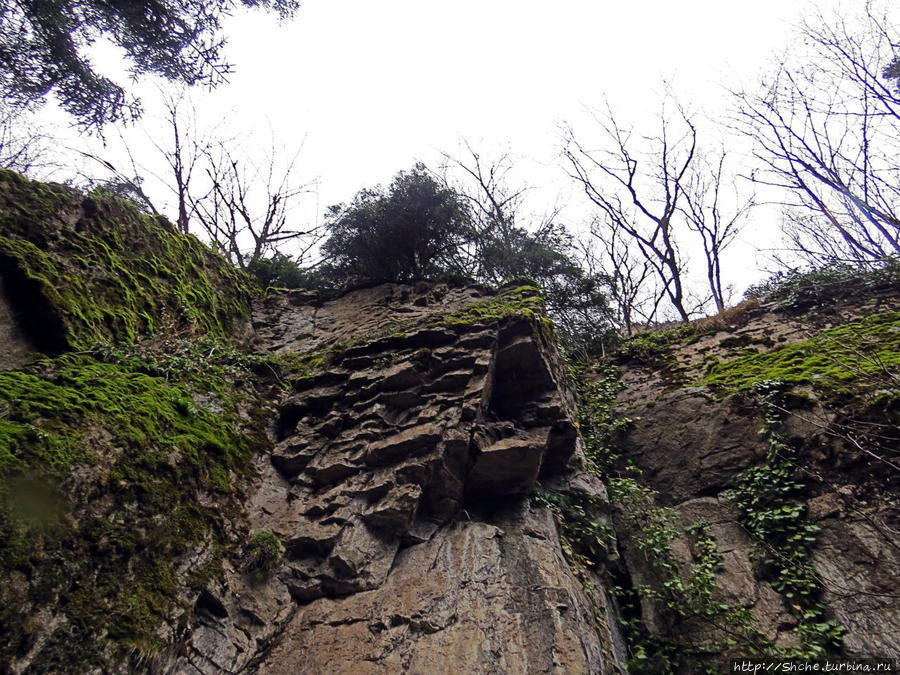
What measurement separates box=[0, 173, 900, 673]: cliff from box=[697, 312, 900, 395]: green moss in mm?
63

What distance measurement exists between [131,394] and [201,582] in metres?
2.10

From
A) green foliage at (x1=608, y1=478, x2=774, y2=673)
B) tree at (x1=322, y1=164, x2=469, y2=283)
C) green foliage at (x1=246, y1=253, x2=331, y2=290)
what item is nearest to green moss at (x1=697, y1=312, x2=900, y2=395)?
green foliage at (x1=608, y1=478, x2=774, y2=673)

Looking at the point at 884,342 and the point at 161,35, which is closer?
the point at 884,342

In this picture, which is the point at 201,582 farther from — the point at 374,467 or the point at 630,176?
the point at 630,176

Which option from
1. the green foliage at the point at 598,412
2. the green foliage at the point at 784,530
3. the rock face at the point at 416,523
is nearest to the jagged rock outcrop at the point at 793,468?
the green foliage at the point at 784,530

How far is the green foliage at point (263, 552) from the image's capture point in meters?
4.48

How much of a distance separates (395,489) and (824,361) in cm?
688

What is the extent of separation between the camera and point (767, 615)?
4.60m

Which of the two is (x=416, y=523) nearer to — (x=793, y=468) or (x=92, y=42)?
(x=793, y=468)

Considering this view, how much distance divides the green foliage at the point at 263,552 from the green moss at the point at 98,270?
3162mm

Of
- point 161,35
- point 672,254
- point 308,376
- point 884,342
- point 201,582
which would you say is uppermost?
point 161,35

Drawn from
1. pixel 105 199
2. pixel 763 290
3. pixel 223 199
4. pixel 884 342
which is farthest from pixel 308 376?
pixel 223 199

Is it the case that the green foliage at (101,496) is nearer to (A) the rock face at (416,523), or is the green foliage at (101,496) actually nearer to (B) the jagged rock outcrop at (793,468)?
(A) the rock face at (416,523)

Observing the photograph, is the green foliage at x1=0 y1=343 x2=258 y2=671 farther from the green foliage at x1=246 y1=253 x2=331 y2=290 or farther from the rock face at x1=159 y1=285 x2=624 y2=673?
the green foliage at x1=246 y1=253 x2=331 y2=290
